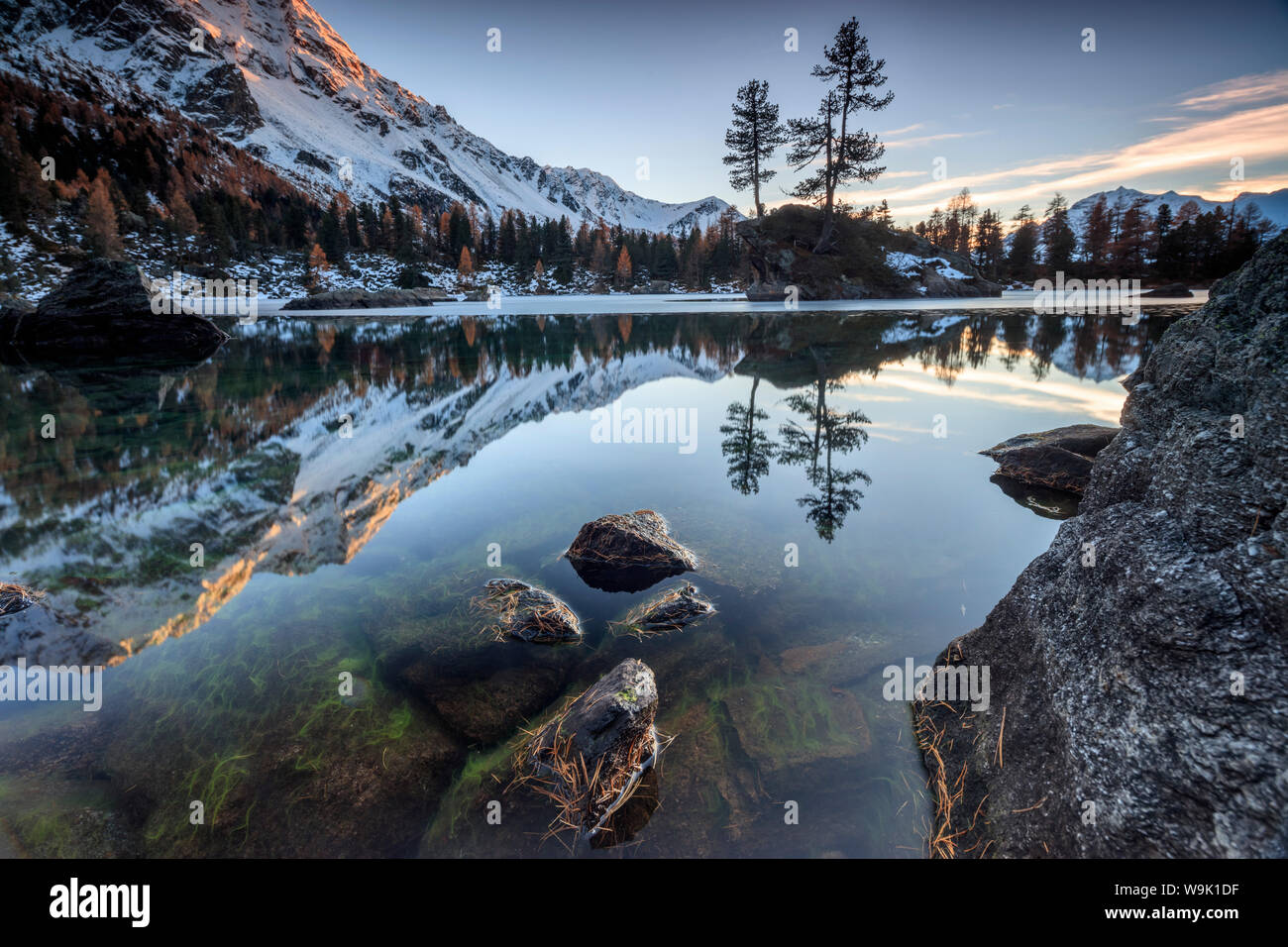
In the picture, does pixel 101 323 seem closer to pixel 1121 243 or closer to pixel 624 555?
pixel 624 555

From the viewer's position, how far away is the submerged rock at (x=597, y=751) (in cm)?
370

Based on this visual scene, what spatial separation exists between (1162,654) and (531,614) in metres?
5.02

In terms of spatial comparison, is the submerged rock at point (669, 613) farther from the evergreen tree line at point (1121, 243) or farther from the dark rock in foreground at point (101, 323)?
the evergreen tree line at point (1121, 243)

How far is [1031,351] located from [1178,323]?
22.5m

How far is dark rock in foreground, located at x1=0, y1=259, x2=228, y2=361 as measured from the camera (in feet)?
95.0

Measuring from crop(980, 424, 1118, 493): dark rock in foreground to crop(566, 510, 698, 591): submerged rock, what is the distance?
6988 mm

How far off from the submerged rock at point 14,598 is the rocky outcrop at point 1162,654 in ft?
30.5

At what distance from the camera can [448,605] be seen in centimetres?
635

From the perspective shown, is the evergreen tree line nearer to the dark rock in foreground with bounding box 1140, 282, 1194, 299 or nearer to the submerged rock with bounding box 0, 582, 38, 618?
the dark rock in foreground with bounding box 1140, 282, 1194, 299

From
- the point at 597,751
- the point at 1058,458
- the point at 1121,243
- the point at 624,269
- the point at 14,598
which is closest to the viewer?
the point at 597,751

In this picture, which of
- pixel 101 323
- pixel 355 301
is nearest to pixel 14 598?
pixel 101 323

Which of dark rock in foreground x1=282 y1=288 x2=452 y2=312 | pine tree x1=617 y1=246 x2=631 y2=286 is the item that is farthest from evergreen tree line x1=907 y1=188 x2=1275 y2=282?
dark rock in foreground x1=282 y1=288 x2=452 y2=312

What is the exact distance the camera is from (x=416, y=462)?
1164 cm

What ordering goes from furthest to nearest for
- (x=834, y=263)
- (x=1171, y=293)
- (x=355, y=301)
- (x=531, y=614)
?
(x=355, y=301)
(x=1171, y=293)
(x=834, y=263)
(x=531, y=614)
